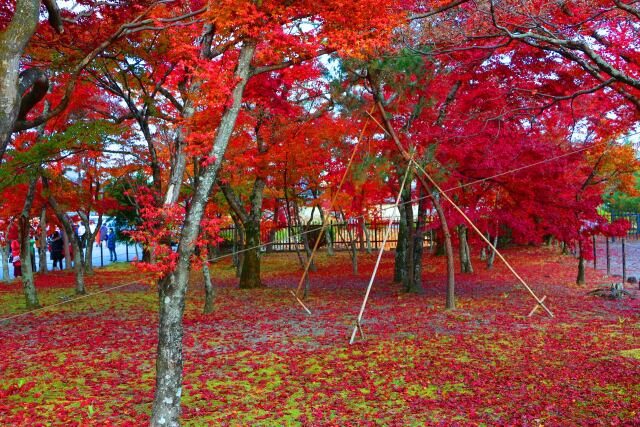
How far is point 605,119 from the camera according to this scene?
14375 millimetres

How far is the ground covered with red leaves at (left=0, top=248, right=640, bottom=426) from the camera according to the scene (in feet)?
19.6

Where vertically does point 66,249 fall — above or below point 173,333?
above

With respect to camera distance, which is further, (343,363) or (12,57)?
(343,363)

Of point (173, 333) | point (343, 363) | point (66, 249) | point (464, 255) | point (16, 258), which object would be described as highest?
point (66, 249)

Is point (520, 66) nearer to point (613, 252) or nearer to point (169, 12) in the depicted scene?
point (169, 12)

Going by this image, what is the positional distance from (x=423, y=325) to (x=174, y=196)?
201 inches

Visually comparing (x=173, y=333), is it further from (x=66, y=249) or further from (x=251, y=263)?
(x=66, y=249)

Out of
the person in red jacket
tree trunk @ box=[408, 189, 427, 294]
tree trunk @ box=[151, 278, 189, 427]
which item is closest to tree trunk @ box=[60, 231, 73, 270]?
the person in red jacket

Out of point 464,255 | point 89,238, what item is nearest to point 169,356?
point 464,255

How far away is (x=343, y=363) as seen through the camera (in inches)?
312

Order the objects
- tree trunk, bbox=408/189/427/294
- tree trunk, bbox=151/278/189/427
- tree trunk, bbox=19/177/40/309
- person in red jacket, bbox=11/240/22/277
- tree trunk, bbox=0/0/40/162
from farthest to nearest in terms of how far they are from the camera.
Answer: person in red jacket, bbox=11/240/22/277
tree trunk, bbox=408/189/427/294
tree trunk, bbox=19/177/40/309
tree trunk, bbox=151/278/189/427
tree trunk, bbox=0/0/40/162

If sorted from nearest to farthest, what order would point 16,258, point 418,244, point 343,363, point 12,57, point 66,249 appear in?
point 12,57, point 343,363, point 418,244, point 16,258, point 66,249

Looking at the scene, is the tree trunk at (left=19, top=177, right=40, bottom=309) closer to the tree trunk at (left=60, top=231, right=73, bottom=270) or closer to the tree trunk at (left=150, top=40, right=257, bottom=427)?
the tree trunk at (left=150, top=40, right=257, bottom=427)

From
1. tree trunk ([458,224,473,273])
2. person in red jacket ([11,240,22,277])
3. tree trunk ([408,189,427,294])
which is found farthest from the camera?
person in red jacket ([11,240,22,277])
